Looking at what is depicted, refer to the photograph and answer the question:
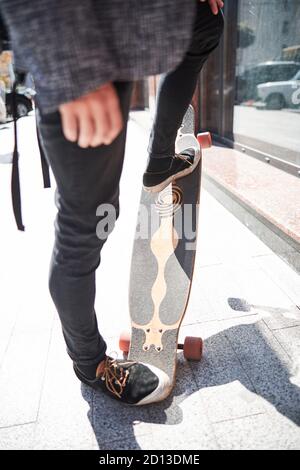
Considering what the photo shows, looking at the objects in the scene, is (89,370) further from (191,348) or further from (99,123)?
(99,123)

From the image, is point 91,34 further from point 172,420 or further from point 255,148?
point 255,148

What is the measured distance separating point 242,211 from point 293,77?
1372 mm

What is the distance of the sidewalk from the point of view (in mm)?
1301

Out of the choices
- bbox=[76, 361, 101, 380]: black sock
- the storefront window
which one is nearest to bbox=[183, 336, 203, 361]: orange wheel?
bbox=[76, 361, 101, 380]: black sock

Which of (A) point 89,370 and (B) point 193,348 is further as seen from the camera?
(B) point 193,348

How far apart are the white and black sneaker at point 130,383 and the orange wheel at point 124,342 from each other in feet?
0.71

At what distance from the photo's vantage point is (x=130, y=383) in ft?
4.63

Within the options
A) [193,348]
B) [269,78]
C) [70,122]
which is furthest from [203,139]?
[269,78]

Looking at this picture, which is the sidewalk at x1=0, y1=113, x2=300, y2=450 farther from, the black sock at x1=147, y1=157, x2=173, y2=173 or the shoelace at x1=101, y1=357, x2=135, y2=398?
the black sock at x1=147, y1=157, x2=173, y2=173

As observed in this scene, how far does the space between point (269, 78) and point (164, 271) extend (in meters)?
2.95

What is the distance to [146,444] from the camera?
1.27 metres

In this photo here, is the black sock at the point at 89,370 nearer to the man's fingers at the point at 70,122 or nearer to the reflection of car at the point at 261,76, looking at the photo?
the man's fingers at the point at 70,122

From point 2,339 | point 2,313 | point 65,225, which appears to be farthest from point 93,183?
point 2,313

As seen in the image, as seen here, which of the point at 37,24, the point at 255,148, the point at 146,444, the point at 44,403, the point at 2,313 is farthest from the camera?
the point at 255,148
